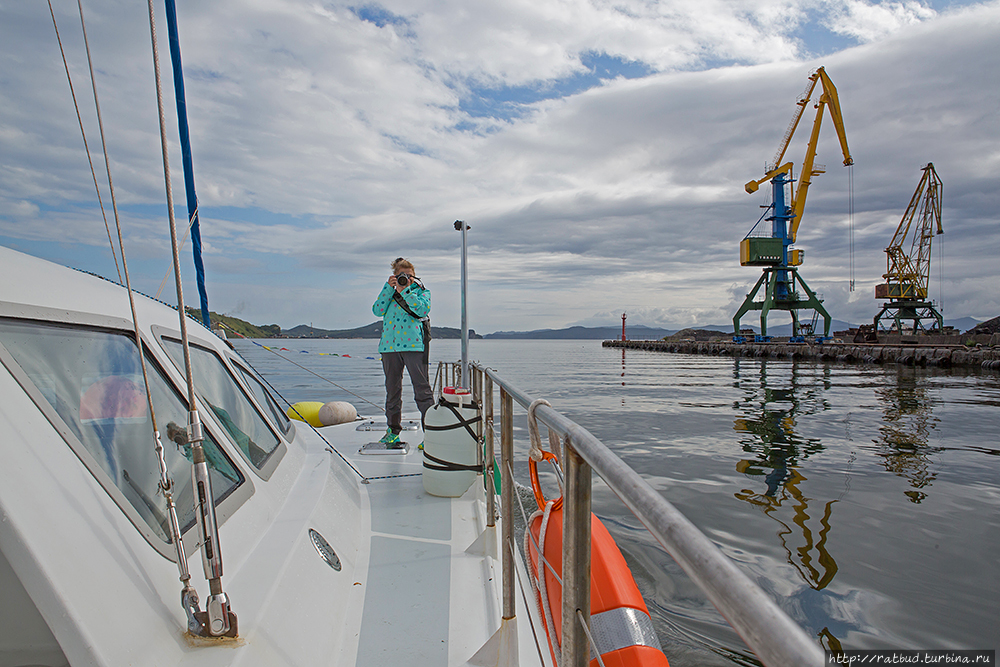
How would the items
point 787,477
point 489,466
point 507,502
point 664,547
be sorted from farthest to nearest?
point 787,477
point 489,466
point 507,502
point 664,547

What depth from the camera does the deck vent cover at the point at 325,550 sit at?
207 cm

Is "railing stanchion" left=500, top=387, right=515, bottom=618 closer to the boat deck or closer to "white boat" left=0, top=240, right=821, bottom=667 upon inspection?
"white boat" left=0, top=240, right=821, bottom=667

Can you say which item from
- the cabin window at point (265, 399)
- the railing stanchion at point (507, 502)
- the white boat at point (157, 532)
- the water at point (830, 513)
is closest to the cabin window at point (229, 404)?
the white boat at point (157, 532)

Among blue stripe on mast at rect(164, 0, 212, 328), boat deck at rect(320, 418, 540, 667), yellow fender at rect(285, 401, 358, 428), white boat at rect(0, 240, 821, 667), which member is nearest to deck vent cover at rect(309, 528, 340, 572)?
white boat at rect(0, 240, 821, 667)

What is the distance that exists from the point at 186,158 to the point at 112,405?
8.65 feet

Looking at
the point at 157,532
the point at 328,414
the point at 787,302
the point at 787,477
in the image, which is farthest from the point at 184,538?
the point at 787,302

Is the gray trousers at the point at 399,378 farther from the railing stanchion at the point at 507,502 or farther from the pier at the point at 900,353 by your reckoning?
the pier at the point at 900,353

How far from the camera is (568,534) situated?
1.16 metres

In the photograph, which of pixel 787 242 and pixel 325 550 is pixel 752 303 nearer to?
pixel 787 242

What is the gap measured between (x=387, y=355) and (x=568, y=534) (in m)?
3.71

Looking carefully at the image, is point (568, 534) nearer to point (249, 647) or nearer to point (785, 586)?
point (249, 647)

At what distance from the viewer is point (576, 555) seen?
1.15 meters

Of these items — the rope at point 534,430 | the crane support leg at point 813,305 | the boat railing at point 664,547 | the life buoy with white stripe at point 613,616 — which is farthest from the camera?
the crane support leg at point 813,305

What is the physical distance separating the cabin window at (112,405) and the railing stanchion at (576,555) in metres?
0.95
